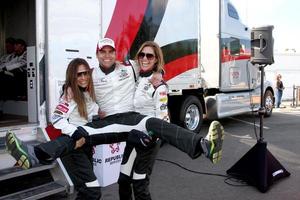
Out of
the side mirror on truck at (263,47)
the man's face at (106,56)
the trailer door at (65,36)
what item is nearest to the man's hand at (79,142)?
the man's face at (106,56)

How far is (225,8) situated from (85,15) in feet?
16.4

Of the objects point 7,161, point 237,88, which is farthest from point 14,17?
point 237,88

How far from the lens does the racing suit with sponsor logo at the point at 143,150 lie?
11.3ft

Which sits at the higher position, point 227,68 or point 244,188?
point 227,68

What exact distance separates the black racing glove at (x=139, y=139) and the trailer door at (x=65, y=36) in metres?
1.71

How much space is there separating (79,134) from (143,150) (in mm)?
605

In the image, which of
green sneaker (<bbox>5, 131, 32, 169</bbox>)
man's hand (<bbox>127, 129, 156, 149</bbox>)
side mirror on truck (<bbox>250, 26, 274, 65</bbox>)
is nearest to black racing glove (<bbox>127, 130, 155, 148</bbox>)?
man's hand (<bbox>127, 129, 156, 149</bbox>)

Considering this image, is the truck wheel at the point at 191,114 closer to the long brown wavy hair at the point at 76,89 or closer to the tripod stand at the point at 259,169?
the tripod stand at the point at 259,169

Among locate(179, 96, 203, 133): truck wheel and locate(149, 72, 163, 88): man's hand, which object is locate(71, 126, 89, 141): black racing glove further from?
locate(179, 96, 203, 133): truck wheel

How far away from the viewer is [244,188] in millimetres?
5125

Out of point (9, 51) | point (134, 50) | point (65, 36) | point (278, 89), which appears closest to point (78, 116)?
point (65, 36)

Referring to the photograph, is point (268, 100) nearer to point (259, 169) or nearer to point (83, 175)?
point (259, 169)

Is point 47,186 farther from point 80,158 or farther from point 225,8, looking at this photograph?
point 225,8

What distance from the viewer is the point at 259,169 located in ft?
16.9
